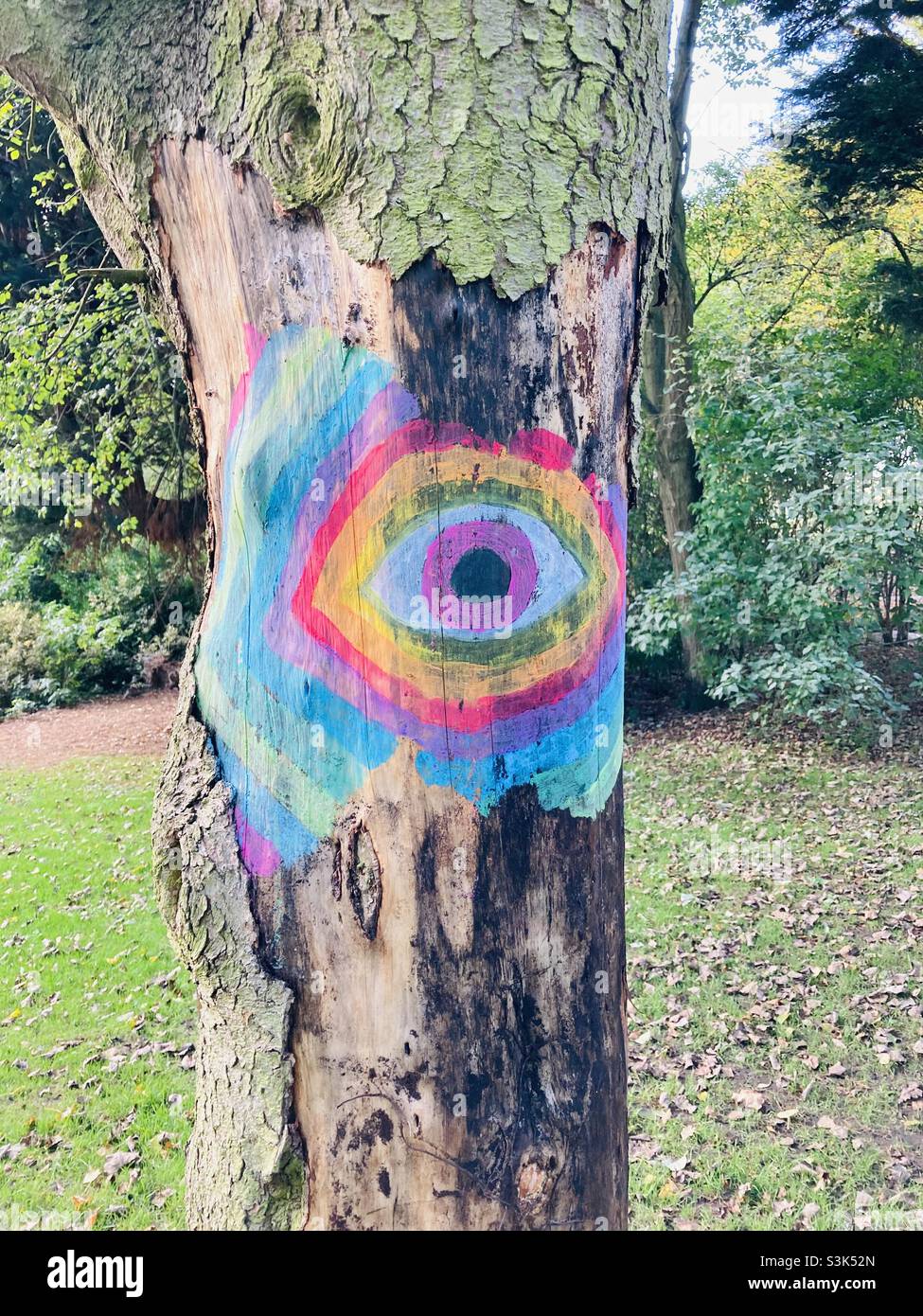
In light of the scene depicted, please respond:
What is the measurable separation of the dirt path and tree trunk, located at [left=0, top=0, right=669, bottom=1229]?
30.6ft

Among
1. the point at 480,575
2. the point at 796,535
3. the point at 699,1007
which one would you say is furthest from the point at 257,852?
the point at 796,535

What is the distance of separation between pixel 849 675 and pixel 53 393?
7177mm

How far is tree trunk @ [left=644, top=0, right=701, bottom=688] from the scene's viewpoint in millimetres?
10438

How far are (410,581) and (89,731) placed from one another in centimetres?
A: 1187

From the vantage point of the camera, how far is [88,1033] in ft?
16.4

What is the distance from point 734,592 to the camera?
384 inches

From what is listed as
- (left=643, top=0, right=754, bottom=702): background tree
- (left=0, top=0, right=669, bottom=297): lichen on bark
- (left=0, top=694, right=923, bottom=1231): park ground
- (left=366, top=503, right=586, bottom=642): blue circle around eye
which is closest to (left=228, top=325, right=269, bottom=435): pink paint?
(left=0, top=0, right=669, bottom=297): lichen on bark

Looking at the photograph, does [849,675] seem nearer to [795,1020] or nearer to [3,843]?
[795,1020]

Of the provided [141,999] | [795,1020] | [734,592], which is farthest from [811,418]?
[141,999]

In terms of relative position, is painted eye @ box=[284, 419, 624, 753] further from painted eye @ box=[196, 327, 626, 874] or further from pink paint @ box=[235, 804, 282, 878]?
pink paint @ box=[235, 804, 282, 878]
